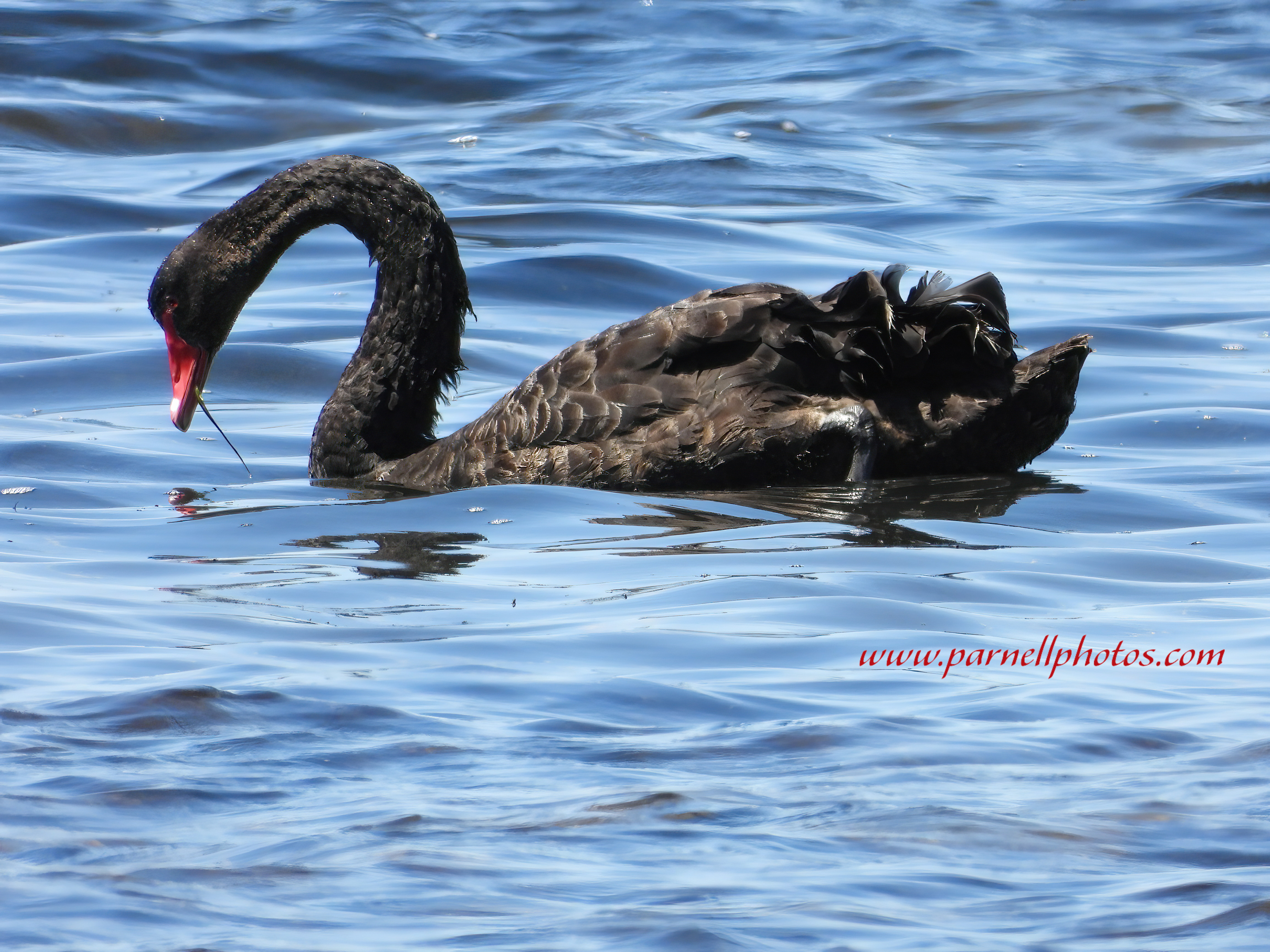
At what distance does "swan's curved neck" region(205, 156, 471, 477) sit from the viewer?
7.47m

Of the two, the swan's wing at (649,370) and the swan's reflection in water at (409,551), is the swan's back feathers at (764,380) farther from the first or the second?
the swan's reflection in water at (409,551)

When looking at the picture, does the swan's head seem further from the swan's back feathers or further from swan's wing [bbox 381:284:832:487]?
the swan's back feathers

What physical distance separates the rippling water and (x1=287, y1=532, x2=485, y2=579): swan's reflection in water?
0.03 metres

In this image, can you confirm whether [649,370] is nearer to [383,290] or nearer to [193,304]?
[383,290]

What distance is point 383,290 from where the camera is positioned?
781 cm

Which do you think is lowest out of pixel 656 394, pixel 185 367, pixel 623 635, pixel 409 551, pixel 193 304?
pixel 409 551

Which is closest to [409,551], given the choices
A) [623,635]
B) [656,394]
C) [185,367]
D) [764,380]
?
[656,394]

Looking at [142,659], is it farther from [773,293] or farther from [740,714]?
[773,293]

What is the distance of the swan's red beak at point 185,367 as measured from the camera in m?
7.56

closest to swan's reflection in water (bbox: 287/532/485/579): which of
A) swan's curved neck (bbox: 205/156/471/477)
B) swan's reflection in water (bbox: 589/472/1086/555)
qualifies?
swan's reflection in water (bbox: 589/472/1086/555)

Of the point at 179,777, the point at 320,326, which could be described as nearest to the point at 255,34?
the point at 320,326

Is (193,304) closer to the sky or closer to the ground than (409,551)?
closer to the sky

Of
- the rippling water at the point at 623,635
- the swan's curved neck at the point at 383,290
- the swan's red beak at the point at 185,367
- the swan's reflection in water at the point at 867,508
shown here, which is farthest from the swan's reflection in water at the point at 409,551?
the swan's red beak at the point at 185,367

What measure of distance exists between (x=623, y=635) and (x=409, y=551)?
4.75 feet
